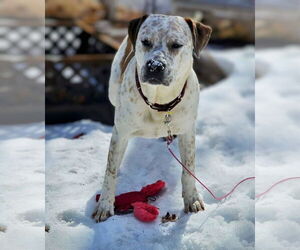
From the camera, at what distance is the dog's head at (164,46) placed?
2.48m

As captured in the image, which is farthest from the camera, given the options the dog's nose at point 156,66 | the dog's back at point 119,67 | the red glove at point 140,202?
the dog's back at point 119,67

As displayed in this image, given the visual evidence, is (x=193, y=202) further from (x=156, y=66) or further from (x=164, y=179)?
(x=156, y=66)

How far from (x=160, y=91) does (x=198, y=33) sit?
400 mm

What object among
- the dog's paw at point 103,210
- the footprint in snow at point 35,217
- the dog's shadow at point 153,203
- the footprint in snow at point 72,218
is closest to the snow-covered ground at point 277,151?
the dog's shadow at point 153,203

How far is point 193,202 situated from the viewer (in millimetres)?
2924

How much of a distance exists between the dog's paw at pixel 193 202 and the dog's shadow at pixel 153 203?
0.05 metres

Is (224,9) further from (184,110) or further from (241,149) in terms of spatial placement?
(184,110)

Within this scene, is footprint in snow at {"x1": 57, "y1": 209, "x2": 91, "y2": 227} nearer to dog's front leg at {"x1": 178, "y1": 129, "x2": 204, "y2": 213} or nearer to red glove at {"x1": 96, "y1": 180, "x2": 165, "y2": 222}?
red glove at {"x1": 96, "y1": 180, "x2": 165, "y2": 222}

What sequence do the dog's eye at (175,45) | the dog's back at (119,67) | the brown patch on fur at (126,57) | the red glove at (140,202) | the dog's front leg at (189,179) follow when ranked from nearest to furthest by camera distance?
the dog's eye at (175,45)
the red glove at (140,202)
the dog's front leg at (189,179)
the brown patch on fur at (126,57)
the dog's back at (119,67)

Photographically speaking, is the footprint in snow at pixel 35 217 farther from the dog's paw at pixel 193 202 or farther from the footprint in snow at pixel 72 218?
the dog's paw at pixel 193 202

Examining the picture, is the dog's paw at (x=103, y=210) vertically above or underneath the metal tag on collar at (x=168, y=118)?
underneath

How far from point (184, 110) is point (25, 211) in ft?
3.64

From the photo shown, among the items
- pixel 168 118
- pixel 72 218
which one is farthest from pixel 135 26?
pixel 72 218

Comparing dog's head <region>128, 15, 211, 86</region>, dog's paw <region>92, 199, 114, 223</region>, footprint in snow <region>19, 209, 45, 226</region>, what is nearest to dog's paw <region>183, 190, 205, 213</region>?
dog's paw <region>92, 199, 114, 223</region>
